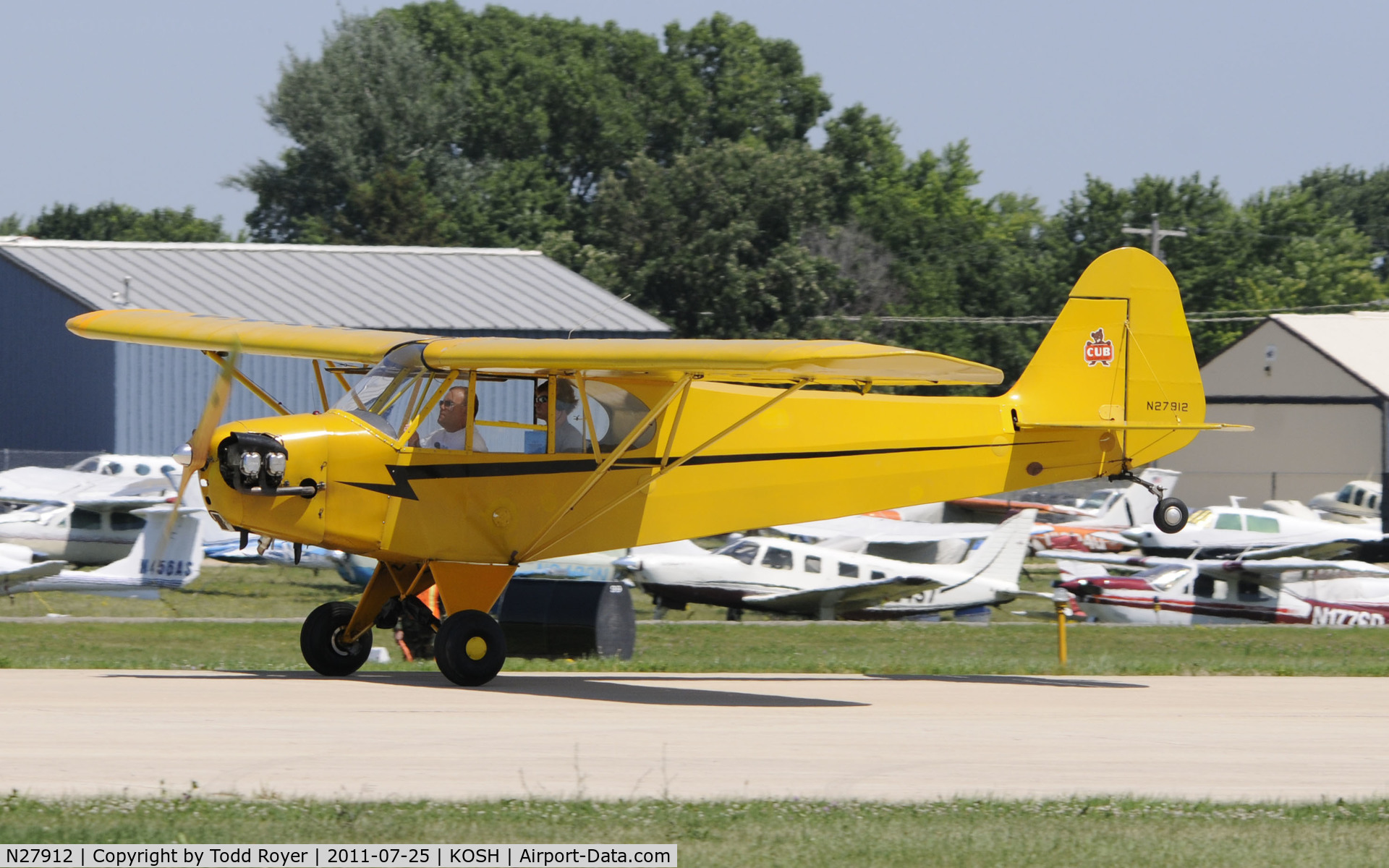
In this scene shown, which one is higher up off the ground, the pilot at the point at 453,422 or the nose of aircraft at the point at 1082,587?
the pilot at the point at 453,422

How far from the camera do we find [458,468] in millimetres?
13180

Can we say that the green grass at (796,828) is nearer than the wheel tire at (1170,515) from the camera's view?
Yes

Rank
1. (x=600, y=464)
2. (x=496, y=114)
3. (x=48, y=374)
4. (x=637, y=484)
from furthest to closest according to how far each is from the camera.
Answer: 1. (x=496, y=114)
2. (x=48, y=374)
3. (x=637, y=484)
4. (x=600, y=464)

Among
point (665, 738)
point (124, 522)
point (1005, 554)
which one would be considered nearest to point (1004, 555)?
point (1005, 554)

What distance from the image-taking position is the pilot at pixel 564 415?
535 inches

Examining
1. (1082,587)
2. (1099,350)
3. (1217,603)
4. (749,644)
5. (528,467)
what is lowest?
(749,644)

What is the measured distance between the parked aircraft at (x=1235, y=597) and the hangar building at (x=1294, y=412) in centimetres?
2301

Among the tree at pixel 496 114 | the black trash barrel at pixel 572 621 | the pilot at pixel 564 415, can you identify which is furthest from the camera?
the tree at pixel 496 114

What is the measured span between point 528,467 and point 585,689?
2004mm

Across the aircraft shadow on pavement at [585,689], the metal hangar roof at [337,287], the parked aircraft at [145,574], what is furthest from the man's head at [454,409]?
the metal hangar roof at [337,287]

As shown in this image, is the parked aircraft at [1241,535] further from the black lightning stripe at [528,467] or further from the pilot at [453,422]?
the pilot at [453,422]

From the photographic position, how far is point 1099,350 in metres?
16.1

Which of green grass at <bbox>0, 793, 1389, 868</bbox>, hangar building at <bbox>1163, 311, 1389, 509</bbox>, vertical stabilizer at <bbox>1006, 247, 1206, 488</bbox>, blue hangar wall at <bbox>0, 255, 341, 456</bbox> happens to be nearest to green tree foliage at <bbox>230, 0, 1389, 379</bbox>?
hangar building at <bbox>1163, 311, 1389, 509</bbox>

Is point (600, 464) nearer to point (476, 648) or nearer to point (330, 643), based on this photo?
point (476, 648)
